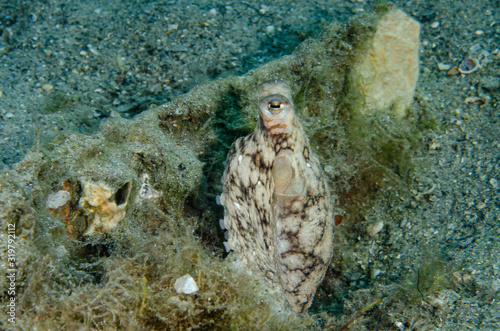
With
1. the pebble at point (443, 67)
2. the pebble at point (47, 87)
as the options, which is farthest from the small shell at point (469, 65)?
the pebble at point (47, 87)

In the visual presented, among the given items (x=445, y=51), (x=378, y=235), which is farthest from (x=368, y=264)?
(x=445, y=51)

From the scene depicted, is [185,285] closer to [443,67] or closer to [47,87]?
[47,87]

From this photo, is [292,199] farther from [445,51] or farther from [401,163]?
[445,51]

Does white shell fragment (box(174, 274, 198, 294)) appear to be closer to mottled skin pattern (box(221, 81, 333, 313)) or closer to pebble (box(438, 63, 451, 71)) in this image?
mottled skin pattern (box(221, 81, 333, 313))

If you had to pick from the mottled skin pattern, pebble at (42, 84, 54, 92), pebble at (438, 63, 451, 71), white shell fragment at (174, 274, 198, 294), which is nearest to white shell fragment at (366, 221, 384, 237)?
the mottled skin pattern

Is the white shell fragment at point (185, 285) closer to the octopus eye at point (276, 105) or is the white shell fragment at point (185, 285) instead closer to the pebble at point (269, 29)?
the octopus eye at point (276, 105)

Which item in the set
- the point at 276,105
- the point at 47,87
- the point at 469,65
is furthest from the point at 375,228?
the point at 47,87

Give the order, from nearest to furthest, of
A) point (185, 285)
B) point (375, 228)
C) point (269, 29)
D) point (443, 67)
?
point (185, 285), point (375, 228), point (443, 67), point (269, 29)
